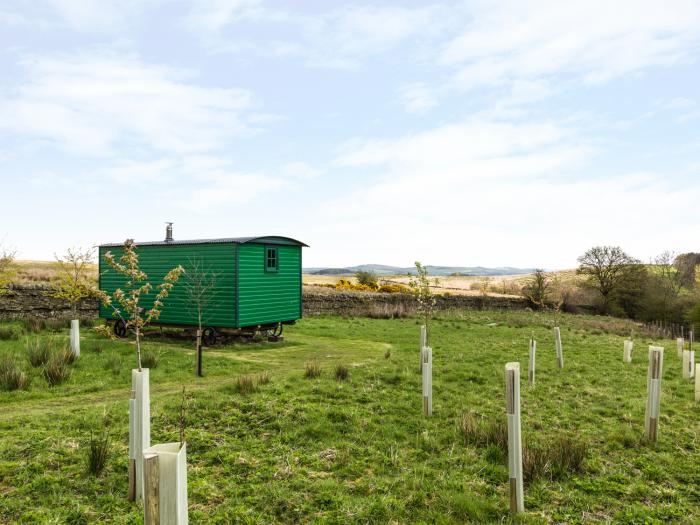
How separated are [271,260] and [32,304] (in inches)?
425

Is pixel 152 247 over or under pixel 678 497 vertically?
over

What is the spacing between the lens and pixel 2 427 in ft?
21.1

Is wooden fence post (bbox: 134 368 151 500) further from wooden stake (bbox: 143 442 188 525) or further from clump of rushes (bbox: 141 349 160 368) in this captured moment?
clump of rushes (bbox: 141 349 160 368)

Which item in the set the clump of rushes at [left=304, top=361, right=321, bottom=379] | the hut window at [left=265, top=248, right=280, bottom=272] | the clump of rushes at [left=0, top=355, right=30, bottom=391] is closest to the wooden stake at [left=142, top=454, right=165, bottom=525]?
the clump of rushes at [left=304, top=361, right=321, bottom=379]

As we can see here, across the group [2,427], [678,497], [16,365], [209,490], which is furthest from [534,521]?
[16,365]

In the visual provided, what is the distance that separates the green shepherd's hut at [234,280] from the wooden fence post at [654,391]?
38.1 feet

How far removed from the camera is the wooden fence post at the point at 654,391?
20.3ft

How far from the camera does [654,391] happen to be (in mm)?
6246

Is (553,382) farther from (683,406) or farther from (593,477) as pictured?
(593,477)

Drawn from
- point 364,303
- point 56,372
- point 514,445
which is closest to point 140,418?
point 514,445

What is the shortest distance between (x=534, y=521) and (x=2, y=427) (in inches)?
264

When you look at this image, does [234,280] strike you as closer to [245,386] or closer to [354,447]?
[245,386]

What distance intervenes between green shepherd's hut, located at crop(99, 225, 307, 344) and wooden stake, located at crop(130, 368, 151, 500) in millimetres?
10684

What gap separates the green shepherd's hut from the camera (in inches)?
606
